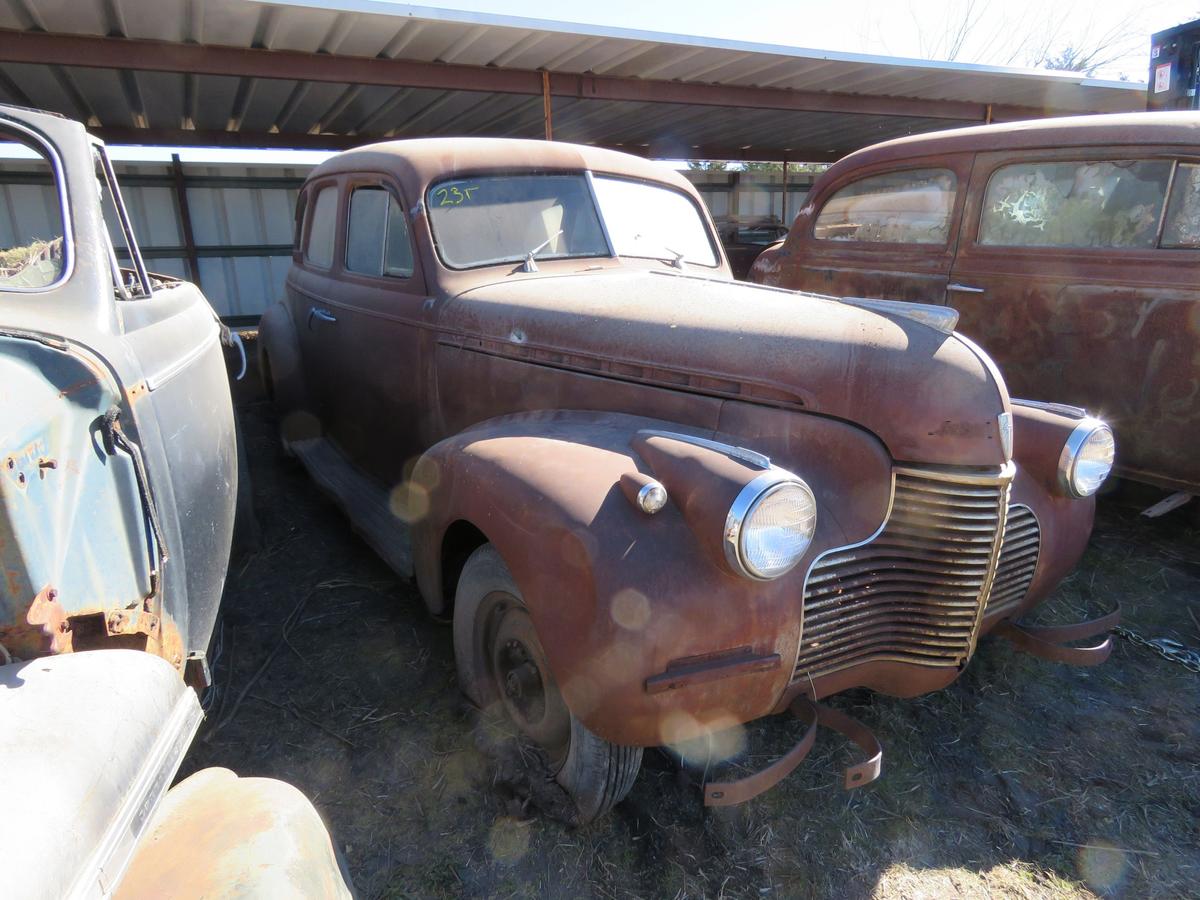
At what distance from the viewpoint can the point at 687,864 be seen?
2020mm

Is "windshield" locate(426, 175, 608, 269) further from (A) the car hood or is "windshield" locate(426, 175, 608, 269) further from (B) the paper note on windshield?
(B) the paper note on windshield

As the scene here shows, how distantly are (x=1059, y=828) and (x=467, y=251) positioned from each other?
9.46ft

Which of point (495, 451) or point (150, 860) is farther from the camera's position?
point (495, 451)

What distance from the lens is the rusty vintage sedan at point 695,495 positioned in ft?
5.70

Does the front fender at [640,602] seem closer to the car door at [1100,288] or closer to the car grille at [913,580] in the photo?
the car grille at [913,580]

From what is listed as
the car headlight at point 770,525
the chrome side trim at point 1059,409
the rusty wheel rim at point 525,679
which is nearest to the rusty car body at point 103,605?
the rusty wheel rim at point 525,679

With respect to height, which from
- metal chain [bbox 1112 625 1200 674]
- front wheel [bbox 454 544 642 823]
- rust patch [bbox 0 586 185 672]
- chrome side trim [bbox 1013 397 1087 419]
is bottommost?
metal chain [bbox 1112 625 1200 674]

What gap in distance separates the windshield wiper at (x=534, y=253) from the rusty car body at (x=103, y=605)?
1379mm

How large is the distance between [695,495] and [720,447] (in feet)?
0.61

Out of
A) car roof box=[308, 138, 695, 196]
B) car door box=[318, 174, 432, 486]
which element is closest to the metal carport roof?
car door box=[318, 174, 432, 486]

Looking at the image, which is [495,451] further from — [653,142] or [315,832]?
[653,142]

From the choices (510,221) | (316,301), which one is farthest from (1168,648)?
(316,301)

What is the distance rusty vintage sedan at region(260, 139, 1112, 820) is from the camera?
1.74m

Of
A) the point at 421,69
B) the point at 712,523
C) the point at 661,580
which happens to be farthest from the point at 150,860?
the point at 421,69
